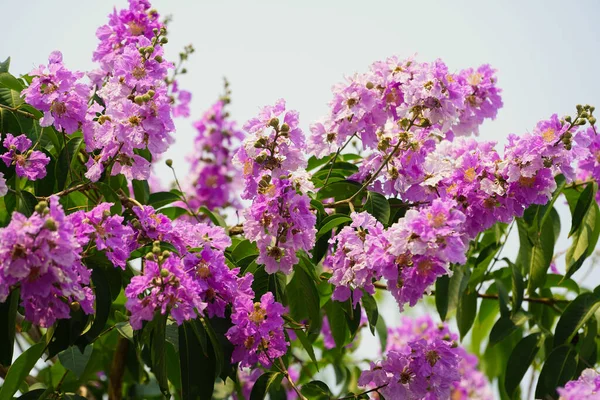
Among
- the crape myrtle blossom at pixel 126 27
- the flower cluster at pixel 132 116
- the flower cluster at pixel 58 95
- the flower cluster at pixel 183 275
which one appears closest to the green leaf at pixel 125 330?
the flower cluster at pixel 183 275

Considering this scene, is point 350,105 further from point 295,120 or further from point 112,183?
point 112,183

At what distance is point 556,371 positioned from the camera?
232 cm

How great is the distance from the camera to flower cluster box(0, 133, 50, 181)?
1.98 m

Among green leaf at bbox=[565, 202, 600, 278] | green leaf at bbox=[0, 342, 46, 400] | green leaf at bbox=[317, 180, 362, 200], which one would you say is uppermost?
green leaf at bbox=[317, 180, 362, 200]

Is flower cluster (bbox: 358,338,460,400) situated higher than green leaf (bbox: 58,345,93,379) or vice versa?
green leaf (bbox: 58,345,93,379)

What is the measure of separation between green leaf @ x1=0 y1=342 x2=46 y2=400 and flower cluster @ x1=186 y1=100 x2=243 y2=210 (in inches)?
88.5

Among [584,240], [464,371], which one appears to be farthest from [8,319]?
[464,371]

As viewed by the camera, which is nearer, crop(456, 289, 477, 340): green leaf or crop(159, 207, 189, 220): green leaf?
crop(456, 289, 477, 340): green leaf

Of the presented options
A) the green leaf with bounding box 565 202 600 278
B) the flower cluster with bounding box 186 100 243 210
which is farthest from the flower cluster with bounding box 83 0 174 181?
the flower cluster with bounding box 186 100 243 210

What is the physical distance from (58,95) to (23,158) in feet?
0.60

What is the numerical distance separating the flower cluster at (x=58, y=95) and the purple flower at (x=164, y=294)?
1.70 ft

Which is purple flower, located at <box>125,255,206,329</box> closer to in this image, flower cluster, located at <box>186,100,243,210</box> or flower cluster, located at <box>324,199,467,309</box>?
flower cluster, located at <box>324,199,467,309</box>

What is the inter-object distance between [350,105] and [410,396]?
2.68 ft

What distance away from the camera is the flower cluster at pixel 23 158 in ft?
6.51
